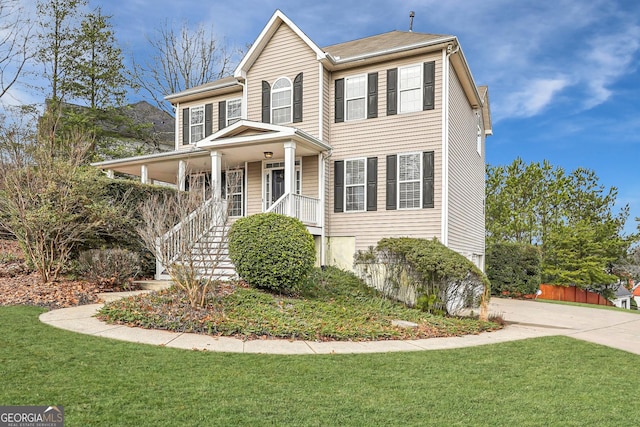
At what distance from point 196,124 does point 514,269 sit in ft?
41.4

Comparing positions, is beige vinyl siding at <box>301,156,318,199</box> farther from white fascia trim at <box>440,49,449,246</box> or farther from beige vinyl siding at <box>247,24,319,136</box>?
white fascia trim at <box>440,49,449,246</box>

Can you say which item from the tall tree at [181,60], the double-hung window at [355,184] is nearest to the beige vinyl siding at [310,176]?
the double-hung window at [355,184]

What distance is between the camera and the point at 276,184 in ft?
46.2

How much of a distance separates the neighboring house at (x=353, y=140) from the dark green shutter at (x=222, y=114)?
23.0 inches

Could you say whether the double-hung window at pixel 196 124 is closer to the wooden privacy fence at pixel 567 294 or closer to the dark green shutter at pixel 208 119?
the dark green shutter at pixel 208 119

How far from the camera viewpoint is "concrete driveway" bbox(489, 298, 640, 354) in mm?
7617

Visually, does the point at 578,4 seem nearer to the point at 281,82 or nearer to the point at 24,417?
the point at 281,82

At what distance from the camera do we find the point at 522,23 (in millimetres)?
13875

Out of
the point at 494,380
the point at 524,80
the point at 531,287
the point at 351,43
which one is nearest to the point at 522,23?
the point at 524,80

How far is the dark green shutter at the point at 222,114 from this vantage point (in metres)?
15.4

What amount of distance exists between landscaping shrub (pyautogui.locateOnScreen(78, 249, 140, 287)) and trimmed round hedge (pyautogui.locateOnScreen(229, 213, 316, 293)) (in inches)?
111

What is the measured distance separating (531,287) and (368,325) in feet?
36.9

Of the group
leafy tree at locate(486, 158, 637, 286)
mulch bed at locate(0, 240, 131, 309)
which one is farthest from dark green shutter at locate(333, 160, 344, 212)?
leafy tree at locate(486, 158, 637, 286)

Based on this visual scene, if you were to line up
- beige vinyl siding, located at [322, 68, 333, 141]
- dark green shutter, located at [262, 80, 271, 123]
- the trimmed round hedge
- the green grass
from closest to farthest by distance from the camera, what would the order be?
the green grass, the trimmed round hedge, beige vinyl siding, located at [322, 68, 333, 141], dark green shutter, located at [262, 80, 271, 123]
